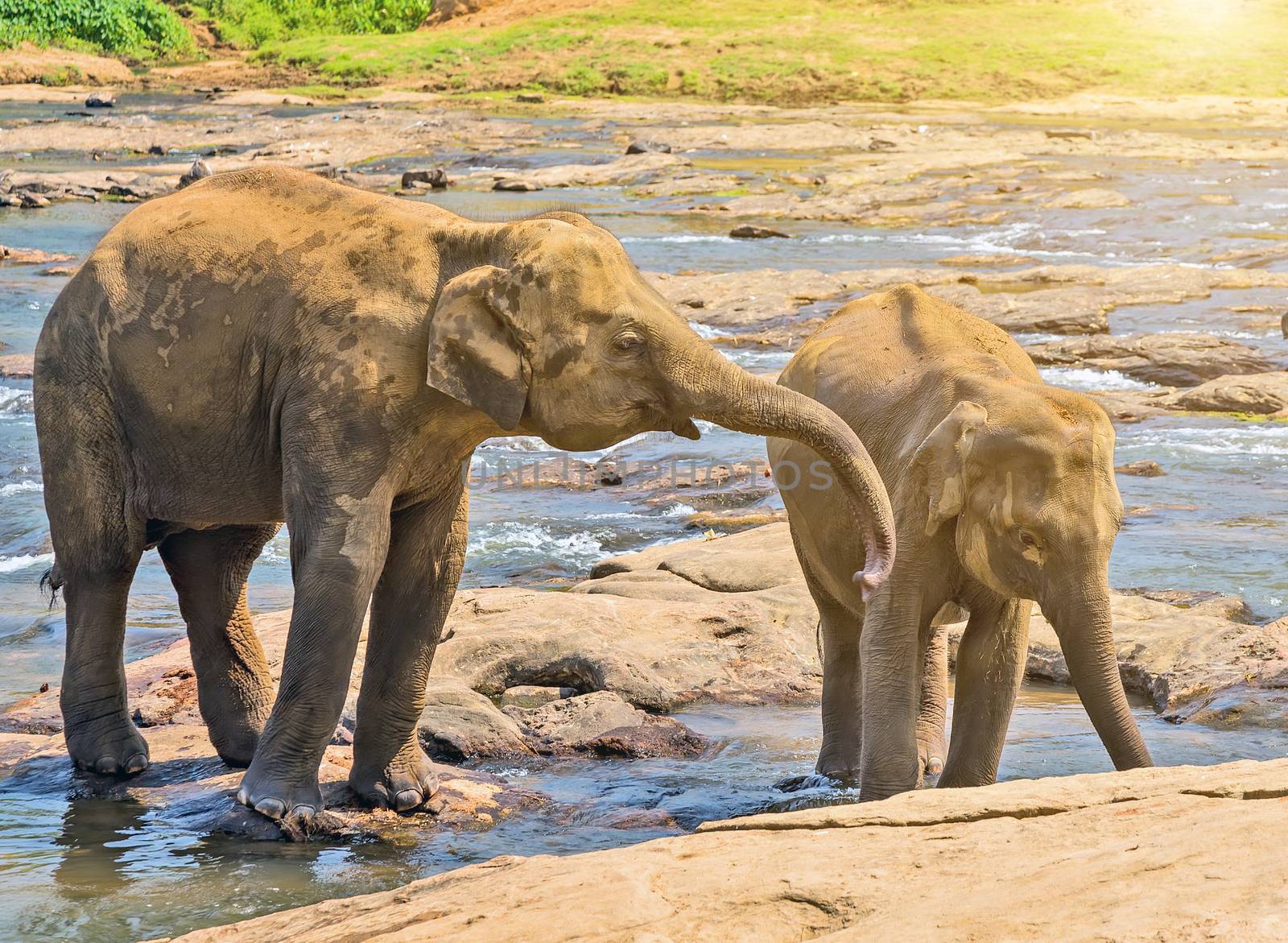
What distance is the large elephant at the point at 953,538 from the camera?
19.1 ft

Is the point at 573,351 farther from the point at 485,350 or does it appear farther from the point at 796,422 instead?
the point at 796,422

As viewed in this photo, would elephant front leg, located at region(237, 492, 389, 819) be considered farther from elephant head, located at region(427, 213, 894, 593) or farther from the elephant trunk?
the elephant trunk

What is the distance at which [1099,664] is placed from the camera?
5.83 meters

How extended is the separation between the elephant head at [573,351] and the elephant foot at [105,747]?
2336 millimetres

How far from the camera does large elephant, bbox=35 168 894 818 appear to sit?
6.13 m

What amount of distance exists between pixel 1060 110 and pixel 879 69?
8.06 metres

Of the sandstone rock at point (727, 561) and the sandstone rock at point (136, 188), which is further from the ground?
the sandstone rock at point (136, 188)

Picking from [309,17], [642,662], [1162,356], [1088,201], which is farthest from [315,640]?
[309,17]

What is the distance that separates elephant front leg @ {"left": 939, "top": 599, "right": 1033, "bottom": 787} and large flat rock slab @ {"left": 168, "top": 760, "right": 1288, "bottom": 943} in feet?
5.27

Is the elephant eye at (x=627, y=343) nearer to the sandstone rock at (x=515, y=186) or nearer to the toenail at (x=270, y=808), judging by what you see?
the toenail at (x=270, y=808)

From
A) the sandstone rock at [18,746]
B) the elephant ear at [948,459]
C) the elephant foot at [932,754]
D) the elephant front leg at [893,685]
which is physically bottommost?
the elephant foot at [932,754]

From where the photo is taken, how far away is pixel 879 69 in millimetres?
62531

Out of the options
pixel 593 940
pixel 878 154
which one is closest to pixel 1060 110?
pixel 878 154

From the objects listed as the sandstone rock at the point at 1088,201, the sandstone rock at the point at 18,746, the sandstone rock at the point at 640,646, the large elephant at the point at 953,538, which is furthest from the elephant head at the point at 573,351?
the sandstone rock at the point at 1088,201
